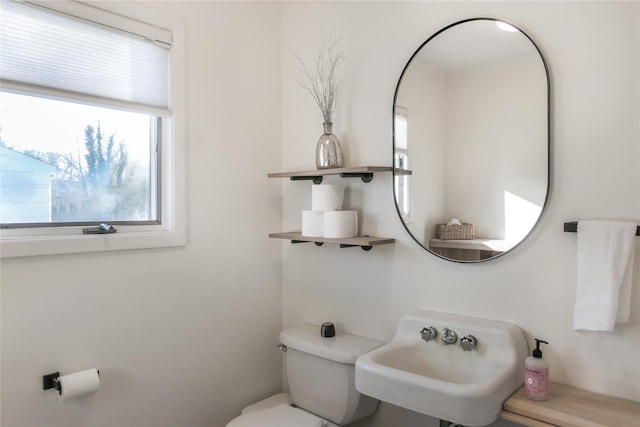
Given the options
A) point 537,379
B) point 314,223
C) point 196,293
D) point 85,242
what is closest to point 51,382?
point 85,242

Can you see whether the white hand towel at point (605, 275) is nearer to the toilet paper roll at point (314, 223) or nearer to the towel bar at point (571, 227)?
the towel bar at point (571, 227)

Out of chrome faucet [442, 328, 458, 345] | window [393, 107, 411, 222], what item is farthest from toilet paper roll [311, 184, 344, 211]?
chrome faucet [442, 328, 458, 345]

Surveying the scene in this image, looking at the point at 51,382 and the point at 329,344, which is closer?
the point at 51,382

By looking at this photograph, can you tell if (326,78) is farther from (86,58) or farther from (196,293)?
(196,293)

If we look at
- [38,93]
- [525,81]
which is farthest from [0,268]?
[525,81]

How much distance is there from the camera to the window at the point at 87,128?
151cm

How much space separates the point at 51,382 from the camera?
4.98ft

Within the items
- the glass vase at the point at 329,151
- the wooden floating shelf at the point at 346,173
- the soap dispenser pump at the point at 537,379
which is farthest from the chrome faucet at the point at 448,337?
the glass vase at the point at 329,151

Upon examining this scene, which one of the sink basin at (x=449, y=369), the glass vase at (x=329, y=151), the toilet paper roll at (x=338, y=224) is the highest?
the glass vase at (x=329, y=151)

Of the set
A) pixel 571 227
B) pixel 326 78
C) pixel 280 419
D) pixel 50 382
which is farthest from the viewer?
pixel 326 78

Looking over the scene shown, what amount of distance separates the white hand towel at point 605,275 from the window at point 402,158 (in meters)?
0.66

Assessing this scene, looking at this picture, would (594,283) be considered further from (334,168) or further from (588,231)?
(334,168)

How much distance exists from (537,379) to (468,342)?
0.83ft

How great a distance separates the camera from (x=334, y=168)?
192 centimetres
